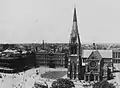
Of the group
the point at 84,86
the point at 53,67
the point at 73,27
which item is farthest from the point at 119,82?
the point at 53,67

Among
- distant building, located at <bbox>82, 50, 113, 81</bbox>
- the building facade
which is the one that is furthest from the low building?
distant building, located at <bbox>82, 50, 113, 81</bbox>

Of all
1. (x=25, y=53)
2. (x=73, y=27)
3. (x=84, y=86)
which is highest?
(x=73, y=27)

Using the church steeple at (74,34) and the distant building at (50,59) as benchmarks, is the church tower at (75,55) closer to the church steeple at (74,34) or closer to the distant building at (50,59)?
the church steeple at (74,34)

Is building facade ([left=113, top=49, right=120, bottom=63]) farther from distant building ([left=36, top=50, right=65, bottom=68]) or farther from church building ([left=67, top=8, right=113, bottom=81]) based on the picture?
church building ([left=67, top=8, right=113, bottom=81])

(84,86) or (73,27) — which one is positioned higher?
(73,27)

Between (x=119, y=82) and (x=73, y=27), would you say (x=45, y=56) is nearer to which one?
(x=73, y=27)

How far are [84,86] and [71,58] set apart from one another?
1604cm

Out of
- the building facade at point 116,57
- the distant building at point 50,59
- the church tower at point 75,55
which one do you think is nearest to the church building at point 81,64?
the church tower at point 75,55

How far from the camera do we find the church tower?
83.0 m

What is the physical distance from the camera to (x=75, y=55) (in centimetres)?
8425

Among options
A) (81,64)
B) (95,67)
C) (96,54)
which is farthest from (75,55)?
(95,67)

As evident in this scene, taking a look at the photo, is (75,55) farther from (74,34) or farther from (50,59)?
(50,59)

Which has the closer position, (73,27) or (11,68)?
(73,27)

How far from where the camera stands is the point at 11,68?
4183 inches
